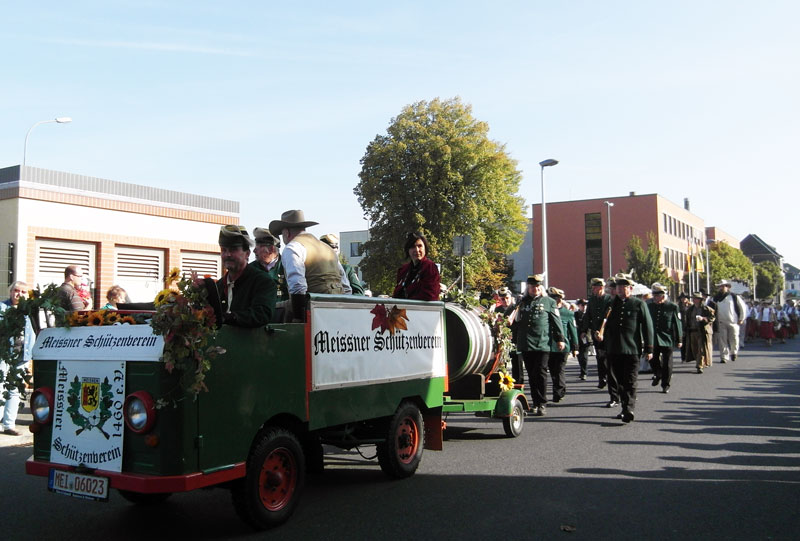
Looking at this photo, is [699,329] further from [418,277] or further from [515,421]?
[418,277]

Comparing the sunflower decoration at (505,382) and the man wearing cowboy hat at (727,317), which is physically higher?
the man wearing cowboy hat at (727,317)

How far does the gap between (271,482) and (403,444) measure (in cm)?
201

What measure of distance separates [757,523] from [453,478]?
2.64m

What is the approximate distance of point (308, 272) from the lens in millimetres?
6629

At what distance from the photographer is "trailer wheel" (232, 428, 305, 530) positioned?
5.01 meters

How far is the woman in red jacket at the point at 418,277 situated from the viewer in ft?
25.4

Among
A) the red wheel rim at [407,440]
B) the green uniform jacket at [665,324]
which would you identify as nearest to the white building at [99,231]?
the green uniform jacket at [665,324]

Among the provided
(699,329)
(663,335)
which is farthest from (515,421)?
(699,329)

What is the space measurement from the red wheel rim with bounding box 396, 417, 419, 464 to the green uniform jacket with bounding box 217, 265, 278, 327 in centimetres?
219

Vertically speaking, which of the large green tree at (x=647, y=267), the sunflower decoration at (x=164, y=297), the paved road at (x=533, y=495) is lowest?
the paved road at (x=533, y=495)

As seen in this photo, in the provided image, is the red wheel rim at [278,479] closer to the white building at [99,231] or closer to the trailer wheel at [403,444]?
the trailer wheel at [403,444]

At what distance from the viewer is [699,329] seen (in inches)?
740

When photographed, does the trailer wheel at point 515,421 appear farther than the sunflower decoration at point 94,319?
Yes

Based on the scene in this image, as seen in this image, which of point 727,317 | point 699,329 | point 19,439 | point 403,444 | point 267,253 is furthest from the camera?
point 727,317
